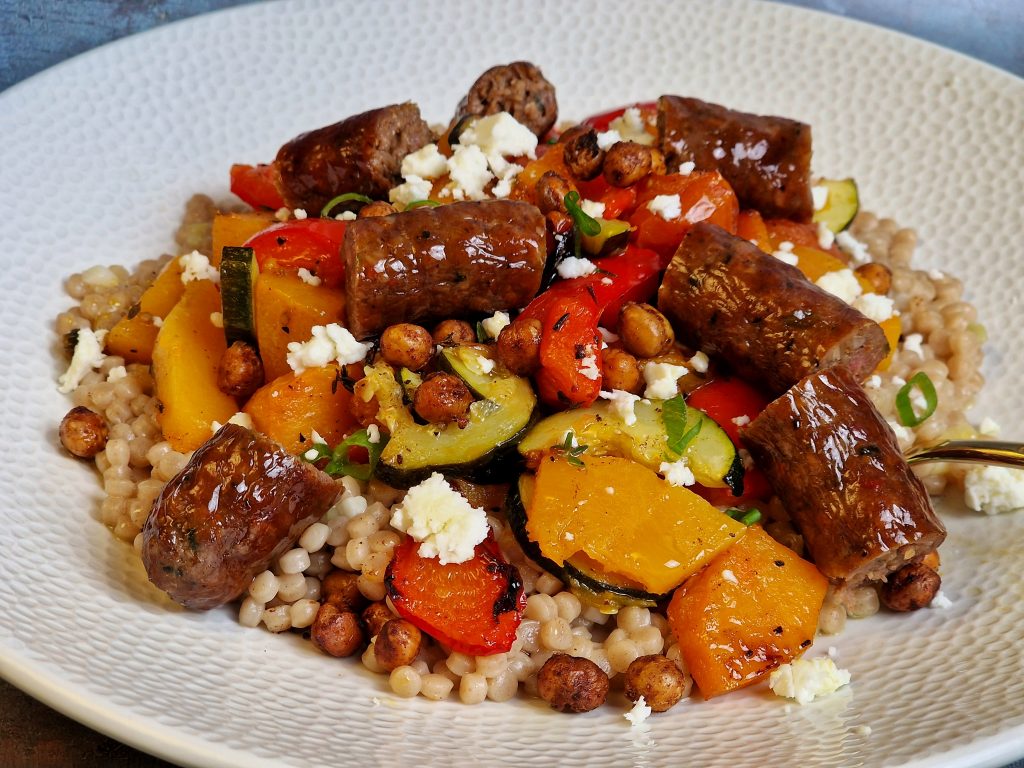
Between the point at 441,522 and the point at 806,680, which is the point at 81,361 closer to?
the point at 441,522

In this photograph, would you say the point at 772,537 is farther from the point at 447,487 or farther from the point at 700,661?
the point at 447,487

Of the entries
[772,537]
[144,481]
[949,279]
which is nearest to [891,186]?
[949,279]

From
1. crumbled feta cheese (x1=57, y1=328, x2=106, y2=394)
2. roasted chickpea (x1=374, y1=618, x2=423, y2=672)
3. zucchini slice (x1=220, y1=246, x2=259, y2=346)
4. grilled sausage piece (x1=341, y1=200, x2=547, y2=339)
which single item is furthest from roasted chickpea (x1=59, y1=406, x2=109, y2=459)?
roasted chickpea (x1=374, y1=618, x2=423, y2=672)

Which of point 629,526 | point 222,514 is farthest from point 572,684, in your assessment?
point 222,514

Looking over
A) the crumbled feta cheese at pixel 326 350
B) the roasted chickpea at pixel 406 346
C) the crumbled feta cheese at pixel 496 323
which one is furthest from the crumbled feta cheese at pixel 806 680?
the crumbled feta cheese at pixel 326 350

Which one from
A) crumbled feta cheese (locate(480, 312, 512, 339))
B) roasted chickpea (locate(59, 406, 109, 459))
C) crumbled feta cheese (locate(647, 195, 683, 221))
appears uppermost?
crumbled feta cheese (locate(647, 195, 683, 221))

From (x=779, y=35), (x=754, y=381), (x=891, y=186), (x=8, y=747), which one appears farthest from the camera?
Result: (x=779, y=35)

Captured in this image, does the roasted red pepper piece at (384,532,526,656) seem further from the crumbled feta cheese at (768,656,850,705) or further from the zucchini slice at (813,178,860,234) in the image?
the zucchini slice at (813,178,860,234)
